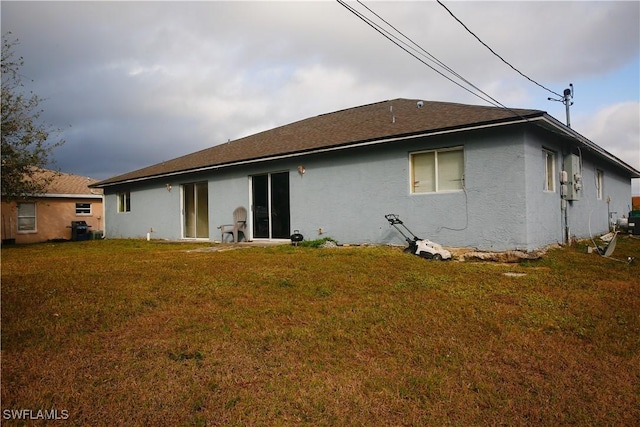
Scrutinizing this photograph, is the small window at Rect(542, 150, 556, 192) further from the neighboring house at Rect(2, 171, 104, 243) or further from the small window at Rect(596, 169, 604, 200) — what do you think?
the neighboring house at Rect(2, 171, 104, 243)

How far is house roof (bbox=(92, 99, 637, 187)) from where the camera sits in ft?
28.0

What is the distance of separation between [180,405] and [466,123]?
766 centimetres

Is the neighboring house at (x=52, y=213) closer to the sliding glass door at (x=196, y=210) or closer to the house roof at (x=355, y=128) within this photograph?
the house roof at (x=355, y=128)

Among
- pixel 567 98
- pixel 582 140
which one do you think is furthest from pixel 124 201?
pixel 567 98

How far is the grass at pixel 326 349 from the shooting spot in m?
2.54

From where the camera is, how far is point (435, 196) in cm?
898

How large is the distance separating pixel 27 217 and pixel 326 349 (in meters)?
23.4

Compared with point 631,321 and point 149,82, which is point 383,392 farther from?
point 149,82

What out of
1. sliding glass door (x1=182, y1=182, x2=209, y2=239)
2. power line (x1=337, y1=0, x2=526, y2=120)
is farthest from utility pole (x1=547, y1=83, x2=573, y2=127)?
sliding glass door (x1=182, y1=182, x2=209, y2=239)

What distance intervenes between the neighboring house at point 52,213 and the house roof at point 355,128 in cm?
611

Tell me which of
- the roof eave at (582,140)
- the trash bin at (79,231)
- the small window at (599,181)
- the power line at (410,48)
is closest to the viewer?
the power line at (410,48)

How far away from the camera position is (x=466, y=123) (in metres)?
8.23

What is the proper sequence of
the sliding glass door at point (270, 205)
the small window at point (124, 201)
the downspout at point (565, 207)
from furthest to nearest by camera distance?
1. the small window at point (124, 201)
2. the sliding glass door at point (270, 205)
3. the downspout at point (565, 207)

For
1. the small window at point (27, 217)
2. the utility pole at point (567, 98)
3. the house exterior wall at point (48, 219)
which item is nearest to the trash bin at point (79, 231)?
the house exterior wall at point (48, 219)
